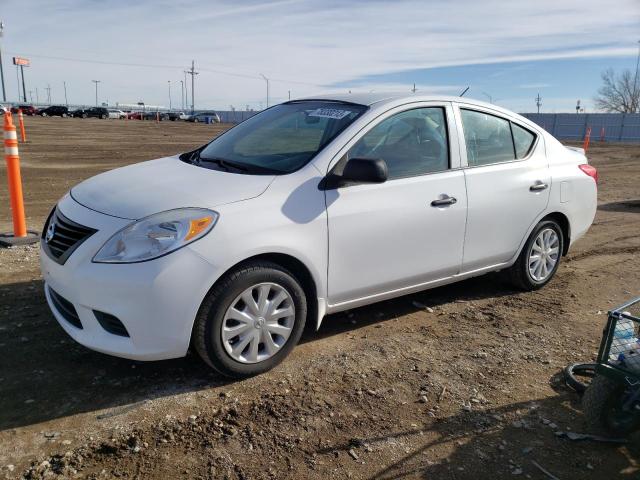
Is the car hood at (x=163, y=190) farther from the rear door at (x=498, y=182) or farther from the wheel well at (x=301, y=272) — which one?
the rear door at (x=498, y=182)

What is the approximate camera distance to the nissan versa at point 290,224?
316 centimetres

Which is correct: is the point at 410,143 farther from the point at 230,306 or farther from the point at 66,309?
the point at 66,309

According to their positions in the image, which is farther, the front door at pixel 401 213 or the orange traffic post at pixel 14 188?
the orange traffic post at pixel 14 188

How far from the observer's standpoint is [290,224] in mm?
3480

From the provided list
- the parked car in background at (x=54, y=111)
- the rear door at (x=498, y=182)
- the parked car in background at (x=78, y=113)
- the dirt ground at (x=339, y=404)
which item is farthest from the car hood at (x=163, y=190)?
the parked car in background at (x=54, y=111)

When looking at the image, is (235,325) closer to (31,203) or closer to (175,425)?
(175,425)

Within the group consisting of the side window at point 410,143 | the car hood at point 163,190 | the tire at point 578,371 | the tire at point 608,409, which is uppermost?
the side window at point 410,143

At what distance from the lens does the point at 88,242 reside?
10.6ft

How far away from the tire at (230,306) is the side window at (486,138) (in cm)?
193

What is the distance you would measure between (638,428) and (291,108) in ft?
10.9

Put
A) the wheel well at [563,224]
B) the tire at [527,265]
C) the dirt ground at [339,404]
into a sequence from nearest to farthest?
1. the dirt ground at [339,404]
2. the tire at [527,265]
3. the wheel well at [563,224]

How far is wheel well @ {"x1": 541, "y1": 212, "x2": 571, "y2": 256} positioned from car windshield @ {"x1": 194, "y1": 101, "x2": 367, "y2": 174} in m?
2.30

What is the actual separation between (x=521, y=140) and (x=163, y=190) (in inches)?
126

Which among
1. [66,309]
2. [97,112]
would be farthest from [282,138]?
[97,112]
